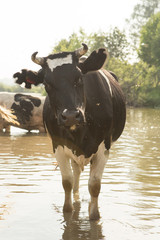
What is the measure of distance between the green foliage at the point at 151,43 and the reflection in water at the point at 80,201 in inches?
1668

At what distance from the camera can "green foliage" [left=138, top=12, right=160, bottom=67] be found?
51875mm

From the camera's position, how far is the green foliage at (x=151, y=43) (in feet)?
170

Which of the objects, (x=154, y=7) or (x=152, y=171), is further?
(x=154, y=7)

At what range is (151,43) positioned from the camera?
53.5 meters

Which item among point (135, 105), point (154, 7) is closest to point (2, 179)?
point (135, 105)

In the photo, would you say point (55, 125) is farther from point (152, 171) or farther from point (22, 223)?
point (152, 171)

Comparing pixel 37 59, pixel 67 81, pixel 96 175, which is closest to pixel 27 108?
pixel 96 175

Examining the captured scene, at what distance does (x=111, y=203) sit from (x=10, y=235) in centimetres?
188

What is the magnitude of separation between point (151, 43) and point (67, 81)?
50026 millimetres

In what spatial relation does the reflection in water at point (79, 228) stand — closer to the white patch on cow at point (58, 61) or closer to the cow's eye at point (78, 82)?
the cow's eye at point (78, 82)

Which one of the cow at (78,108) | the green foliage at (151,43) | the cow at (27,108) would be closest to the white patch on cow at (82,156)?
the cow at (78,108)

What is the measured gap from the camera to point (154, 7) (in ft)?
232

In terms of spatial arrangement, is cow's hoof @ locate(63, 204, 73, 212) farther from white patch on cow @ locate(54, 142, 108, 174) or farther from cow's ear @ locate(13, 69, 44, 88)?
cow's ear @ locate(13, 69, 44, 88)

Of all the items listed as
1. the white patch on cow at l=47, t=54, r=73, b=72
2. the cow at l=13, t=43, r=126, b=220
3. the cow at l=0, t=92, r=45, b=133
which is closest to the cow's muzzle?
the cow at l=13, t=43, r=126, b=220
